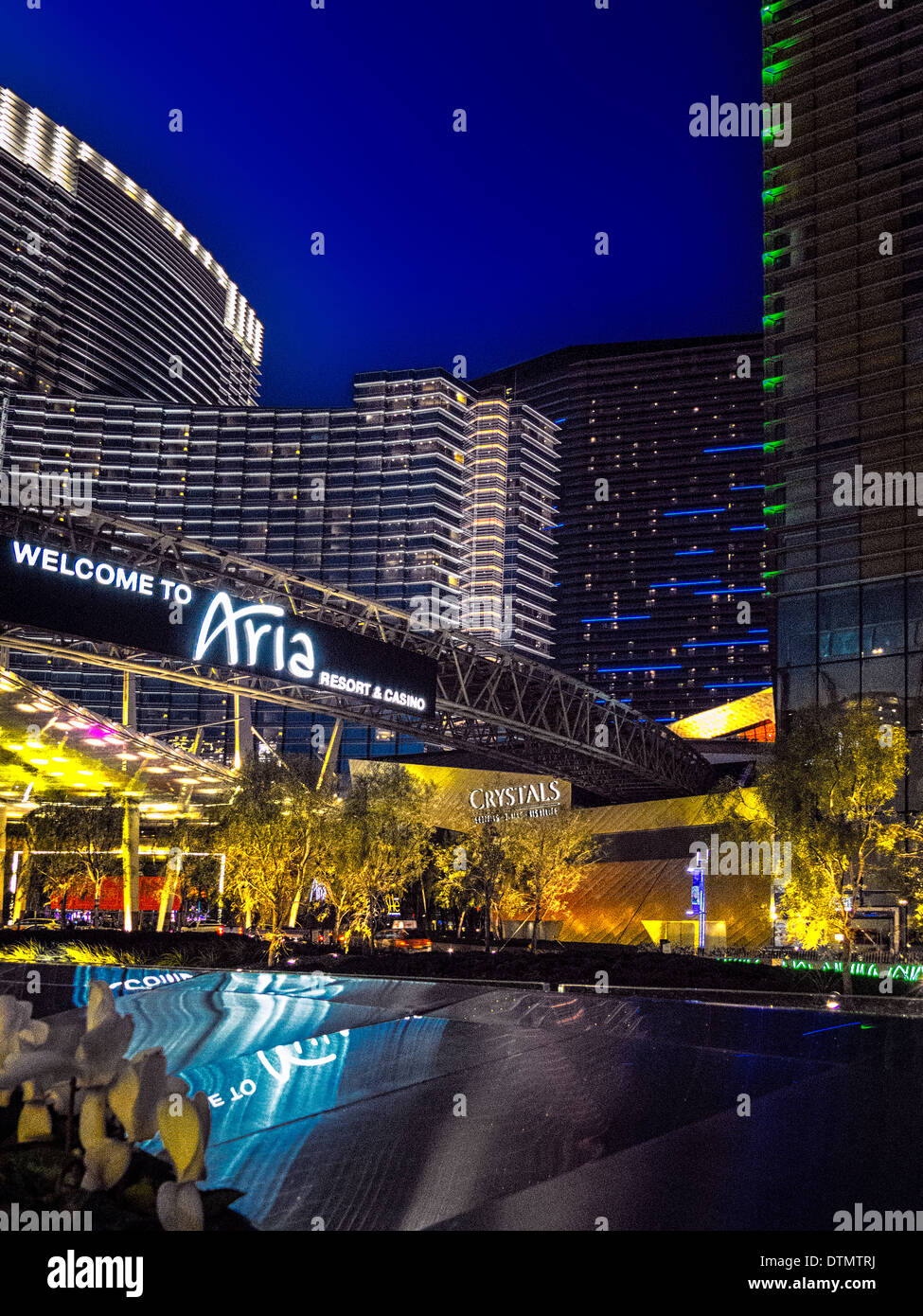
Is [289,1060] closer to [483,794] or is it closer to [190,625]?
[190,625]

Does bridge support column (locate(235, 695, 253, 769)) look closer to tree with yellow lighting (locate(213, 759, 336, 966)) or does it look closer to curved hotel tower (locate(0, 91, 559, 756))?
tree with yellow lighting (locate(213, 759, 336, 966))

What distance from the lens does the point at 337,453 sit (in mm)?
162500

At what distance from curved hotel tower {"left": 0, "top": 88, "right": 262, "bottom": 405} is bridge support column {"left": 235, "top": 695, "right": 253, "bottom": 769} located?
13649 cm

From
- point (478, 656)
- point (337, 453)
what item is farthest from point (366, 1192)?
point (337, 453)

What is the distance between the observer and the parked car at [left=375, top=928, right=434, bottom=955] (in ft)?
128

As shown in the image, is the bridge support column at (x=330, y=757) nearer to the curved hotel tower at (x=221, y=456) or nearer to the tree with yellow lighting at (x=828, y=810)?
the tree with yellow lighting at (x=828, y=810)

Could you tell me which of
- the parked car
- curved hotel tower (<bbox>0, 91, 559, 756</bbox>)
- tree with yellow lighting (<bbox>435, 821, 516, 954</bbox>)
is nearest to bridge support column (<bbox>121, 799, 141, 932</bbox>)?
the parked car

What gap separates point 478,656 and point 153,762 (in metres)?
10.9

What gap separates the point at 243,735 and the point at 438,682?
41.0 ft

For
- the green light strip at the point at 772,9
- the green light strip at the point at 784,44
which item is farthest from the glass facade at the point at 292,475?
the green light strip at the point at 784,44

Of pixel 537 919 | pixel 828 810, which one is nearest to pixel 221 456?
pixel 537 919

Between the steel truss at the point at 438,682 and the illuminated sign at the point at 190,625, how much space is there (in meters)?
0.58

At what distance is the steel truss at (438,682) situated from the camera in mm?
24453

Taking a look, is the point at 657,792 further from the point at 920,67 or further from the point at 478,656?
the point at 920,67
